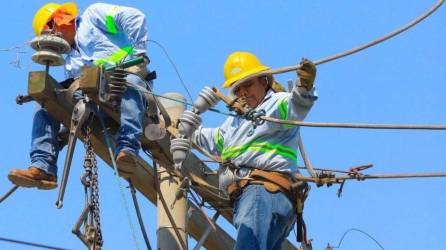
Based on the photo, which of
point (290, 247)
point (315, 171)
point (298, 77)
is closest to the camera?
point (298, 77)

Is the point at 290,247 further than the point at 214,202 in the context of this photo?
Yes

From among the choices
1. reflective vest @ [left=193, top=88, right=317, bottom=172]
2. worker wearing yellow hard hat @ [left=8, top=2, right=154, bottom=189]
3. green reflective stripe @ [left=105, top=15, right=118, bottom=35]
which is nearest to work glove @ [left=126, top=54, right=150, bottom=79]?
worker wearing yellow hard hat @ [left=8, top=2, right=154, bottom=189]

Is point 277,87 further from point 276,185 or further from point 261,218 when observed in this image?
point 261,218

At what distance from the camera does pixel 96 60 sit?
10.0m

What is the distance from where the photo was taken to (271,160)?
967 centimetres

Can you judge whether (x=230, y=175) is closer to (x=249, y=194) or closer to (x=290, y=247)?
(x=249, y=194)

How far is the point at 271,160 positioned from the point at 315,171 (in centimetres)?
88

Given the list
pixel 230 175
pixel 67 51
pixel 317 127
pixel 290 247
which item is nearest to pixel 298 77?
pixel 317 127

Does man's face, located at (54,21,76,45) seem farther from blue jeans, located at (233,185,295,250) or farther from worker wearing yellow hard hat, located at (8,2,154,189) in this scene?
blue jeans, located at (233,185,295,250)

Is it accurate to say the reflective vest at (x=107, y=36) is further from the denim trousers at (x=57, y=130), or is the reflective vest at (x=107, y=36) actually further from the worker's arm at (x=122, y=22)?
the denim trousers at (x=57, y=130)

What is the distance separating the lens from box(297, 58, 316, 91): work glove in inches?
359

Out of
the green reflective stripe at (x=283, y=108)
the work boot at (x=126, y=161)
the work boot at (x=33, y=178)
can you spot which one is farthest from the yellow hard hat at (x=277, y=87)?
the work boot at (x=33, y=178)

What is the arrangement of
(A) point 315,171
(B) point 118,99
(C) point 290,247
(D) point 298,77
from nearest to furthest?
(D) point 298,77 → (B) point 118,99 → (A) point 315,171 → (C) point 290,247

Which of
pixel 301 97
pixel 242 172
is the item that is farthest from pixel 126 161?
pixel 301 97
